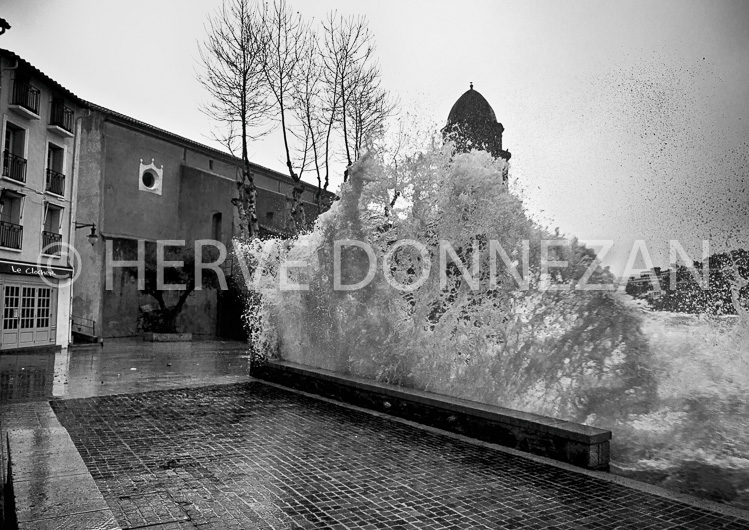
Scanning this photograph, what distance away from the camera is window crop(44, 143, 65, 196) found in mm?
22656

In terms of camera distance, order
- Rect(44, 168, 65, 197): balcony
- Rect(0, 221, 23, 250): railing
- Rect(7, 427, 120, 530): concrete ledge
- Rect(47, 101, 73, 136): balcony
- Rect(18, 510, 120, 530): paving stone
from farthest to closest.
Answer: Rect(44, 168, 65, 197): balcony, Rect(47, 101, 73, 136): balcony, Rect(0, 221, 23, 250): railing, Rect(7, 427, 120, 530): concrete ledge, Rect(18, 510, 120, 530): paving stone

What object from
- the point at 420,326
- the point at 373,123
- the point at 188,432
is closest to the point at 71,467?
the point at 188,432

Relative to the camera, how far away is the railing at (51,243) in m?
22.2

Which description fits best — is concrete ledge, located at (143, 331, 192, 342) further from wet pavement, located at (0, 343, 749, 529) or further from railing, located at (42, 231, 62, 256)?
wet pavement, located at (0, 343, 749, 529)

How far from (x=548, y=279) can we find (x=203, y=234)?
95.8 feet

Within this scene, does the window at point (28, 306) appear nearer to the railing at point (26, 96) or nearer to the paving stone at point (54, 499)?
the railing at point (26, 96)

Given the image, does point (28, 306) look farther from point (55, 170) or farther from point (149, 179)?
point (149, 179)

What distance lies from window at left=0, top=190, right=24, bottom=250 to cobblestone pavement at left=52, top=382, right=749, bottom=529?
15.2 m

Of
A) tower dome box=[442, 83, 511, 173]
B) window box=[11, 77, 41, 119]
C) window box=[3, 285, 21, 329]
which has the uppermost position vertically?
tower dome box=[442, 83, 511, 173]

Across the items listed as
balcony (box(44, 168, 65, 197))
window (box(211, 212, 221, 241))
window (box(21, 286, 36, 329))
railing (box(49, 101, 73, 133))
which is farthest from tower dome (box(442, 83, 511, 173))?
window (box(21, 286, 36, 329))

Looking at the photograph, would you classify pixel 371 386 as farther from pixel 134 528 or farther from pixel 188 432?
pixel 134 528

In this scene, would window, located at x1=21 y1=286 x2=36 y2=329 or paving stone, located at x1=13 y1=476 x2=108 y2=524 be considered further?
window, located at x1=21 y1=286 x2=36 y2=329

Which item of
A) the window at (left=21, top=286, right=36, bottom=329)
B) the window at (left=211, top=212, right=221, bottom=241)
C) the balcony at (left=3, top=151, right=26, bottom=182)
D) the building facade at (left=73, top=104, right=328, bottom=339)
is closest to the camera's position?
the balcony at (left=3, top=151, right=26, bottom=182)

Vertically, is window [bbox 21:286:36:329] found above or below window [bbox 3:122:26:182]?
below
